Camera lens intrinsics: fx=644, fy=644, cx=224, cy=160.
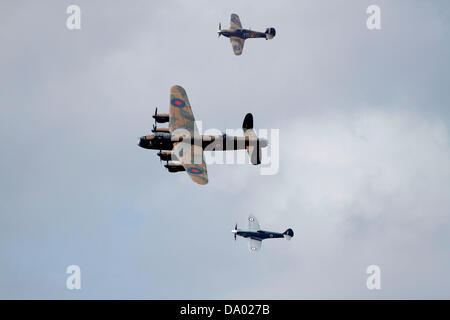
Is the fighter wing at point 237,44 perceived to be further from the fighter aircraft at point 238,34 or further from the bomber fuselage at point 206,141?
the bomber fuselage at point 206,141

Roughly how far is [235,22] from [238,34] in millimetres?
3634

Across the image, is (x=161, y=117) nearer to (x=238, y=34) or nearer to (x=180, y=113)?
(x=180, y=113)

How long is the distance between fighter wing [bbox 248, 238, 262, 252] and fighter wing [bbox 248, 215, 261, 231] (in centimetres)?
323

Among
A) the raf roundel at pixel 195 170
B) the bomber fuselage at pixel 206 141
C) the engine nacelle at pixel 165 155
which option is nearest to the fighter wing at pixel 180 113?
the bomber fuselage at pixel 206 141

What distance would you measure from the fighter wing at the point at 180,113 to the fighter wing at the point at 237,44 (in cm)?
3117

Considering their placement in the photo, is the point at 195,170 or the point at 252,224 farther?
the point at 252,224

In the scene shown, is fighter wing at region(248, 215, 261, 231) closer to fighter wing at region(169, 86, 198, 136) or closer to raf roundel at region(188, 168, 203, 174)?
fighter wing at region(169, 86, 198, 136)

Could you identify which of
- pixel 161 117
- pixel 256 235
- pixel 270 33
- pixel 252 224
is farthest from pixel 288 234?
pixel 270 33

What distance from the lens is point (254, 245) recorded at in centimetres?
10362
